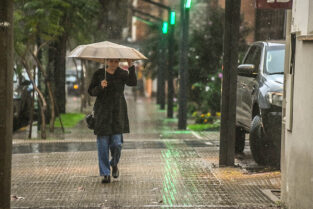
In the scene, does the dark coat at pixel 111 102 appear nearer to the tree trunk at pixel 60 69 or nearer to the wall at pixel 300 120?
the wall at pixel 300 120

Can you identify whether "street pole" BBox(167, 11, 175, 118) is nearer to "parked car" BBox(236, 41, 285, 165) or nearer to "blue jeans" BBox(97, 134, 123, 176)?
"parked car" BBox(236, 41, 285, 165)

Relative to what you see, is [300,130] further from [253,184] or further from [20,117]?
[20,117]

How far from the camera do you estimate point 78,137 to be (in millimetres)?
16438

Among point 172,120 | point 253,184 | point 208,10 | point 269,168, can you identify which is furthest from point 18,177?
point 208,10

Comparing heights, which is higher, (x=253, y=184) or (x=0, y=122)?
(x=0, y=122)

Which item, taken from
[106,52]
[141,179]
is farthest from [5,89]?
[141,179]

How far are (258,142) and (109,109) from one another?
10.3 feet

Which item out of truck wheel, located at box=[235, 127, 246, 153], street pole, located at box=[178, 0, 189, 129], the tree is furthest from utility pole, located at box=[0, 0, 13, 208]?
street pole, located at box=[178, 0, 189, 129]

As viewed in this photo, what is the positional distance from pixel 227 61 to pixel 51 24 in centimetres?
648

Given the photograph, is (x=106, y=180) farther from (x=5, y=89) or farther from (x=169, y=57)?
(x=169, y=57)

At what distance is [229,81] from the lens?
36.1ft

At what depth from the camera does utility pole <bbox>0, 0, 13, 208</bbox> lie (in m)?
6.71

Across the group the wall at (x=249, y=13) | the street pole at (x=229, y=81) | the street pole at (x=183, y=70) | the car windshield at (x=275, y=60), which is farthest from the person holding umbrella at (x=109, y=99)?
the wall at (x=249, y=13)

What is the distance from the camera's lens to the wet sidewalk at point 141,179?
8.26m
